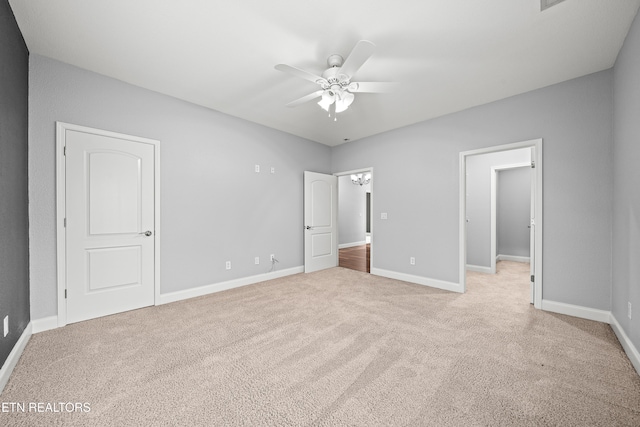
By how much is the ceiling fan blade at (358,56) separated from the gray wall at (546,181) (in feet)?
7.56

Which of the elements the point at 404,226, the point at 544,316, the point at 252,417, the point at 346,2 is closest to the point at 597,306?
the point at 544,316

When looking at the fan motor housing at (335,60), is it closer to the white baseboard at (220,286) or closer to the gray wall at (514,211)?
the white baseboard at (220,286)

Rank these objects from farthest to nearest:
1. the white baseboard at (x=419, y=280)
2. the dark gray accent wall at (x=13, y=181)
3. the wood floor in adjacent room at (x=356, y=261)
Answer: the wood floor in adjacent room at (x=356, y=261) → the white baseboard at (x=419, y=280) → the dark gray accent wall at (x=13, y=181)

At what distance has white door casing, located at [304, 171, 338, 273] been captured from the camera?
16.4ft

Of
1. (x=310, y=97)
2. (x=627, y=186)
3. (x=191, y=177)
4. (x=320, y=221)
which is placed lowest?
(x=320, y=221)

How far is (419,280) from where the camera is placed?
4137 millimetres

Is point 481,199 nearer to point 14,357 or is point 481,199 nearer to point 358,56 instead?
point 358,56

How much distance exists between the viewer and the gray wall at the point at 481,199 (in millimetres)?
4930

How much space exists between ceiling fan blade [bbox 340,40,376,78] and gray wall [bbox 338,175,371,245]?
5830 mm

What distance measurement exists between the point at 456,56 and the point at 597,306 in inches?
118

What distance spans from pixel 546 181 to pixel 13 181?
5212 mm

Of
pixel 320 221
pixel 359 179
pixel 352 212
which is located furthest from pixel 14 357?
pixel 359 179

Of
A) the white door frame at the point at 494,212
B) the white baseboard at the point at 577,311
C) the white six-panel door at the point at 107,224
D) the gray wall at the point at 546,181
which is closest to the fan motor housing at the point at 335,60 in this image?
the gray wall at the point at 546,181

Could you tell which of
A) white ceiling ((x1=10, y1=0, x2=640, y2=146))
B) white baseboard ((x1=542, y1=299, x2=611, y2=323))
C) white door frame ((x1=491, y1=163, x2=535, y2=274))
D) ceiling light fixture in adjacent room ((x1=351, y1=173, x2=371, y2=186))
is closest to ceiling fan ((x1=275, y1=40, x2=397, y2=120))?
white ceiling ((x1=10, y1=0, x2=640, y2=146))
